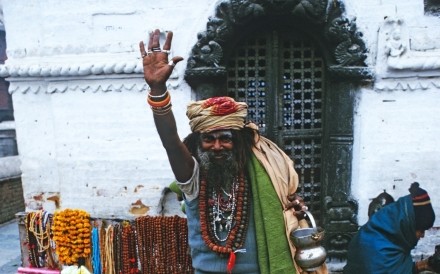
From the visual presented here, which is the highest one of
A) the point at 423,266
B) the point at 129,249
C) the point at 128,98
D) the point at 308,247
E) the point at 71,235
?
the point at 128,98

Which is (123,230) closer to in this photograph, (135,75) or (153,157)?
(153,157)

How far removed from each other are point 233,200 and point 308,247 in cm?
→ 59

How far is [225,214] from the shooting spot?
2.66m

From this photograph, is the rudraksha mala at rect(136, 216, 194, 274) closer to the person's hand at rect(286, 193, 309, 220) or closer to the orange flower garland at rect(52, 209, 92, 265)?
the orange flower garland at rect(52, 209, 92, 265)

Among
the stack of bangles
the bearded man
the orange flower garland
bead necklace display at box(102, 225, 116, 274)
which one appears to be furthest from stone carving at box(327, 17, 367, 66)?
the orange flower garland

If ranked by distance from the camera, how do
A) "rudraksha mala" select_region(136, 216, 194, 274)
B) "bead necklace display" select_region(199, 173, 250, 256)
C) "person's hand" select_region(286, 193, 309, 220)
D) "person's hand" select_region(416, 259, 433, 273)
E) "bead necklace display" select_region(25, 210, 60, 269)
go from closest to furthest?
"bead necklace display" select_region(199, 173, 250, 256), "person's hand" select_region(286, 193, 309, 220), "person's hand" select_region(416, 259, 433, 273), "rudraksha mala" select_region(136, 216, 194, 274), "bead necklace display" select_region(25, 210, 60, 269)

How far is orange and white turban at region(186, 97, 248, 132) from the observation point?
8.11 feet

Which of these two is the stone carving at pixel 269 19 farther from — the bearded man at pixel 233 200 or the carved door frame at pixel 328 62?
the bearded man at pixel 233 200

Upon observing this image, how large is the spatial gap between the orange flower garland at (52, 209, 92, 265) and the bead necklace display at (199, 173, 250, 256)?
167 centimetres

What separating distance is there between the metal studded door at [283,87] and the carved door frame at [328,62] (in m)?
0.13

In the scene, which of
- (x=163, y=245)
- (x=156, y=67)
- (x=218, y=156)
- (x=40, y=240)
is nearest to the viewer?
(x=156, y=67)

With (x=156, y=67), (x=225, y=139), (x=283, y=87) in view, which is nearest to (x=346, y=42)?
(x=283, y=87)

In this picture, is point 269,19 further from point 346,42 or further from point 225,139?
point 225,139

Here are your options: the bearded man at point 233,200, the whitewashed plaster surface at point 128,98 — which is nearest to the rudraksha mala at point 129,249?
the whitewashed plaster surface at point 128,98
